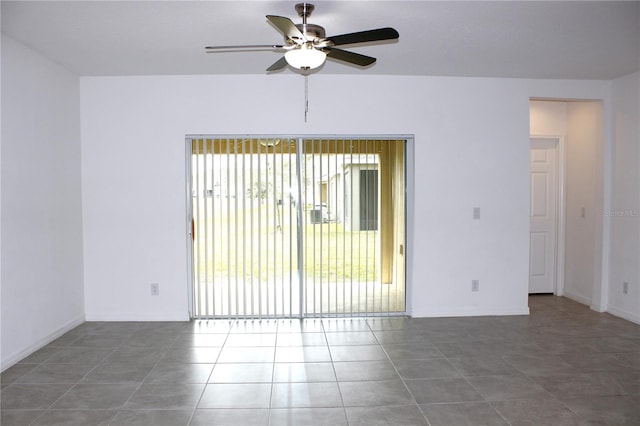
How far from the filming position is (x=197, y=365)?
351 centimetres

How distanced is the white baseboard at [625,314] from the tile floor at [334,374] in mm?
137

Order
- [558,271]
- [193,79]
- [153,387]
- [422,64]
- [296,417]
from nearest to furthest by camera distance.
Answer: [296,417] → [153,387] → [422,64] → [193,79] → [558,271]

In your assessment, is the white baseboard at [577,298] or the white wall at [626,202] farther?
the white baseboard at [577,298]

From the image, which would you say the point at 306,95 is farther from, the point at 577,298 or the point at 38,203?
the point at 577,298

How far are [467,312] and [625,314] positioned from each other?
165 cm

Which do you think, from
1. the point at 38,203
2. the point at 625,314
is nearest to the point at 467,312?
the point at 625,314

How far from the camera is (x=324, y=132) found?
4.73 metres

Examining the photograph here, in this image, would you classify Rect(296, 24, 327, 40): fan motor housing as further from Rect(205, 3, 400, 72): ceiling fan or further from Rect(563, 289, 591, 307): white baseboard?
Rect(563, 289, 591, 307): white baseboard

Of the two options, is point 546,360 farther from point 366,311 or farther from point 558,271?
point 558,271

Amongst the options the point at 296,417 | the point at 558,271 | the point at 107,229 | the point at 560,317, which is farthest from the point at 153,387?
the point at 558,271

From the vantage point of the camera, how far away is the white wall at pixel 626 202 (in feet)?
15.1

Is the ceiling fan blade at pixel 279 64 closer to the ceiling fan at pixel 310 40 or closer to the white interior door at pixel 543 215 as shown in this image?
the ceiling fan at pixel 310 40

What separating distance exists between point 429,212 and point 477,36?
74.8 inches

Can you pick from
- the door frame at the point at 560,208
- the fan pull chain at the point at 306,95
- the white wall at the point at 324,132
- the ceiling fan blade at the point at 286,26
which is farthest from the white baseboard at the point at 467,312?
the ceiling fan blade at the point at 286,26
